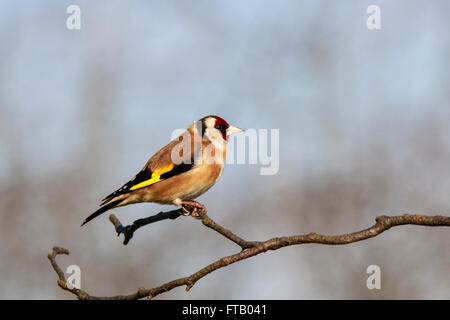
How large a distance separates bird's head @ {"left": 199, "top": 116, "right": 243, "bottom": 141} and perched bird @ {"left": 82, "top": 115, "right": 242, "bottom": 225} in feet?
0.37

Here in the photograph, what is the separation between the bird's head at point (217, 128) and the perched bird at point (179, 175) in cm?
11

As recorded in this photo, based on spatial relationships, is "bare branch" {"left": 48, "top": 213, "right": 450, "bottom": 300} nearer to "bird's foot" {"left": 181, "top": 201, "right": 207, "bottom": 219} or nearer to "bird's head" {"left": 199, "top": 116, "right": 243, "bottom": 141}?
"bird's foot" {"left": 181, "top": 201, "right": 207, "bottom": 219}

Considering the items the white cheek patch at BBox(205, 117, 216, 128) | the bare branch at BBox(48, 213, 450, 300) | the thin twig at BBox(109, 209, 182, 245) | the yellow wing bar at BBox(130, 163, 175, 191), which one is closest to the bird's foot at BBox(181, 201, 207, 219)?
the yellow wing bar at BBox(130, 163, 175, 191)

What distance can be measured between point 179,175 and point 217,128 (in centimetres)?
78

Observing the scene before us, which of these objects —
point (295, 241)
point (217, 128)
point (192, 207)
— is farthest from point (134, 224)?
point (217, 128)

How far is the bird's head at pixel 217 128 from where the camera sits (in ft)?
21.3

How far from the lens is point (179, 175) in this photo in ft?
19.7

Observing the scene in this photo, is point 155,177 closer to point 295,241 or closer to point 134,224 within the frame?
point 134,224

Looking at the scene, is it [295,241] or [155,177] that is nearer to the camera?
[295,241]

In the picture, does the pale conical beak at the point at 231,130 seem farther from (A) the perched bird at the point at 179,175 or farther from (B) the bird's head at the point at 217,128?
(A) the perched bird at the point at 179,175

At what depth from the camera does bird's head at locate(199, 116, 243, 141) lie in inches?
256
